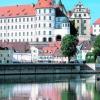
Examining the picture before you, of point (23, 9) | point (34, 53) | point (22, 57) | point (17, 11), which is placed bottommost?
point (22, 57)

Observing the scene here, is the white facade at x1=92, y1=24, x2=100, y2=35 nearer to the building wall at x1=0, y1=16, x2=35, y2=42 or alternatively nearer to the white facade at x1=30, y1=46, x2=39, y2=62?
the building wall at x1=0, y1=16, x2=35, y2=42

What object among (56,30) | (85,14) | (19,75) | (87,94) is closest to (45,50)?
(56,30)

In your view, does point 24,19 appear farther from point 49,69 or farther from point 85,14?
point 49,69

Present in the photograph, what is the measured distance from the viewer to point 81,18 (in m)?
128

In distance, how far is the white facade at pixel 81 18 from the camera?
128 m

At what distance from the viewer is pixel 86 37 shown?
122 metres

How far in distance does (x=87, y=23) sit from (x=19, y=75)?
49.9 m

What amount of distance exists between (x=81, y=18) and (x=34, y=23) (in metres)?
10.3

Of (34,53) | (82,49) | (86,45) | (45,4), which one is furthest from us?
(45,4)

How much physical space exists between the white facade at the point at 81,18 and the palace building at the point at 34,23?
3631 millimetres

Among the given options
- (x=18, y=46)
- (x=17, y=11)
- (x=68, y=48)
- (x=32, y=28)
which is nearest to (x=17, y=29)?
(x=17, y=11)

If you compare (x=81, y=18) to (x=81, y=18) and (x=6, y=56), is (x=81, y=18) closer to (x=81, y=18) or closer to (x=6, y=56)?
(x=81, y=18)

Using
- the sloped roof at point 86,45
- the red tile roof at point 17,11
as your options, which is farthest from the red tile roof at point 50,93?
the red tile roof at point 17,11

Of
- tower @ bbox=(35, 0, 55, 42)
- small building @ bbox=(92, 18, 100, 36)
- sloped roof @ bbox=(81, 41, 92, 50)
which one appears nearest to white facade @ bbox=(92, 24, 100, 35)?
small building @ bbox=(92, 18, 100, 36)
